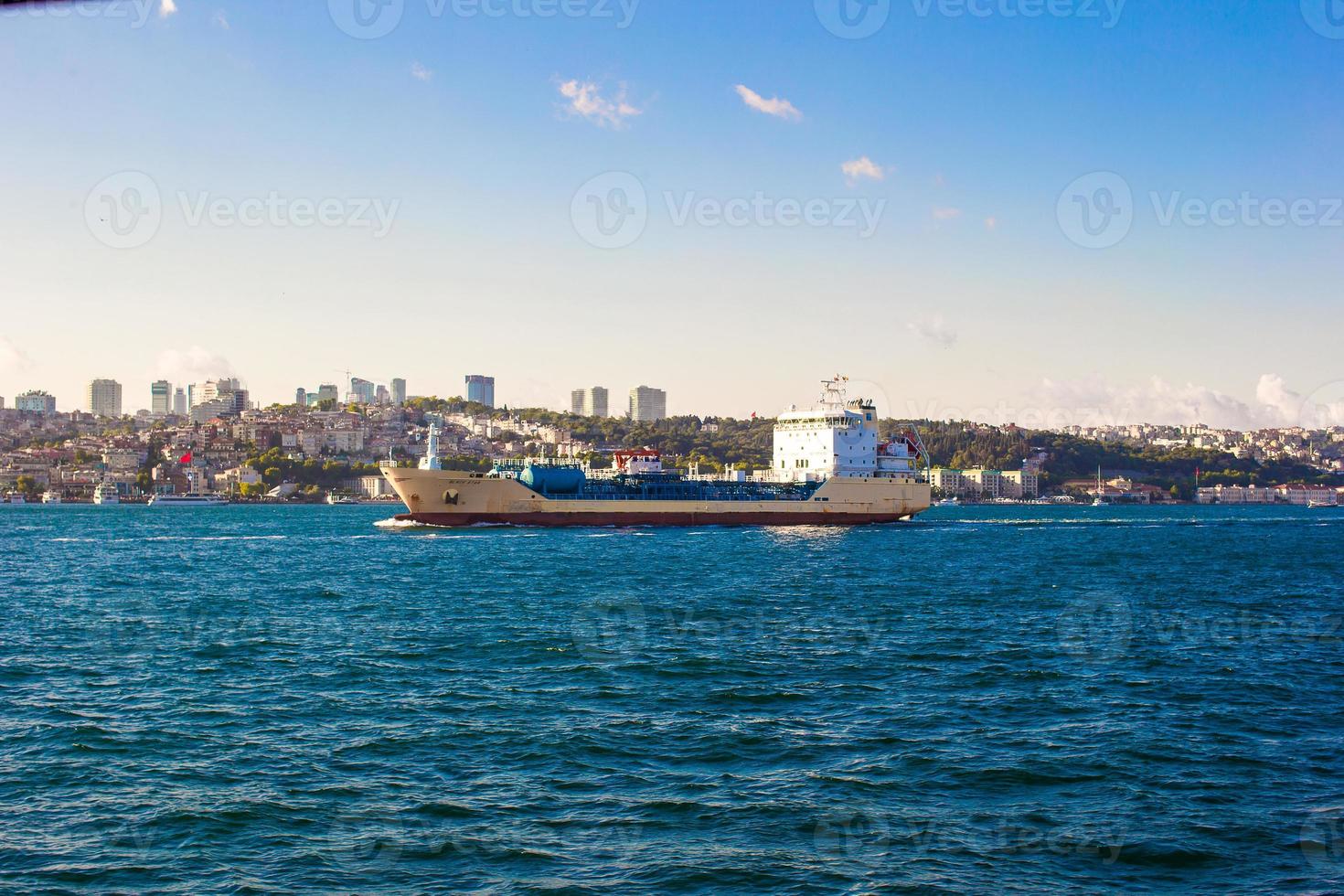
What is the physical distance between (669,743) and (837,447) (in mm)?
64270

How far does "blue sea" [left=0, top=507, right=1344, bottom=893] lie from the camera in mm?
10727

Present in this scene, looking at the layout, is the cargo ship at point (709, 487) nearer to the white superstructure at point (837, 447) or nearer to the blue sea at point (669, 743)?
the white superstructure at point (837, 447)

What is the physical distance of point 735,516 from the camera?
74500 millimetres

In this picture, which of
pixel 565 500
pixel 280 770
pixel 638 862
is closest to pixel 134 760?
pixel 280 770

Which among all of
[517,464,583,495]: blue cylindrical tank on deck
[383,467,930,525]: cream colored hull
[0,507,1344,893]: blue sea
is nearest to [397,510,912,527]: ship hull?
[383,467,930,525]: cream colored hull

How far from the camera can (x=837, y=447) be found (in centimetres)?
7812

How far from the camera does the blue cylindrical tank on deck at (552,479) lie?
69625 mm

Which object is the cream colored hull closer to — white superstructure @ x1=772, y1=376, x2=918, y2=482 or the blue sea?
white superstructure @ x1=772, y1=376, x2=918, y2=482

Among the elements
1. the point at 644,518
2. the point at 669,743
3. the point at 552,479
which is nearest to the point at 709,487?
the point at 644,518

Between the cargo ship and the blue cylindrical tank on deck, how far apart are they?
0.06 m

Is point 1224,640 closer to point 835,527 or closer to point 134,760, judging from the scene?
point 134,760

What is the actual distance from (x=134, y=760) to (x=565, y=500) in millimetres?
55279

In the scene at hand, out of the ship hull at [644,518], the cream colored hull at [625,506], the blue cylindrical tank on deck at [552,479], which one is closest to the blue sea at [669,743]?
the cream colored hull at [625,506]

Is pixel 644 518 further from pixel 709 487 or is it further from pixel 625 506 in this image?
pixel 709 487
